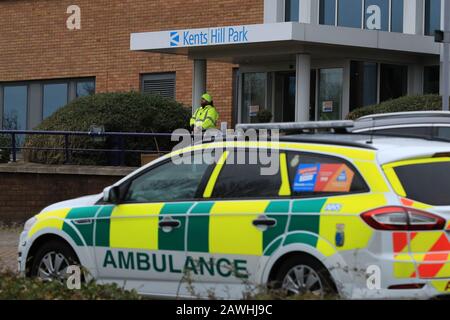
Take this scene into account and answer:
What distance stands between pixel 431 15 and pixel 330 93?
3.07 m

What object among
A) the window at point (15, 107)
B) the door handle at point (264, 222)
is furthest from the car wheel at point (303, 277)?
the window at point (15, 107)

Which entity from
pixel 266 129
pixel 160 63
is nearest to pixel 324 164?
pixel 266 129

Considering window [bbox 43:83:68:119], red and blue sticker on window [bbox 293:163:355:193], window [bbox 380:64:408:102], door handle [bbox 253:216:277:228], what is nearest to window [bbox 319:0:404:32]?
window [bbox 380:64:408:102]

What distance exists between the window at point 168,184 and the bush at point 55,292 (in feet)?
6.42

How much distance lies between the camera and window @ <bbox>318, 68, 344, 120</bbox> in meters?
23.2

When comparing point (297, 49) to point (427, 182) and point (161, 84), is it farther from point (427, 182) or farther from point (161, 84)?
point (427, 182)

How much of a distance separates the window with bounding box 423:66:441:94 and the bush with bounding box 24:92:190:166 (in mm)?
6014

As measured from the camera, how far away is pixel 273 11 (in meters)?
25.2

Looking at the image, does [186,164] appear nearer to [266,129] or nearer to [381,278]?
[266,129]

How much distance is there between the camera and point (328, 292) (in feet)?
23.3

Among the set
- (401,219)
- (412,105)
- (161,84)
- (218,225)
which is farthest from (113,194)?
(161,84)

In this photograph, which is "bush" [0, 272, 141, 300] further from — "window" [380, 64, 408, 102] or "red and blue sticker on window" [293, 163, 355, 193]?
"window" [380, 64, 408, 102]
